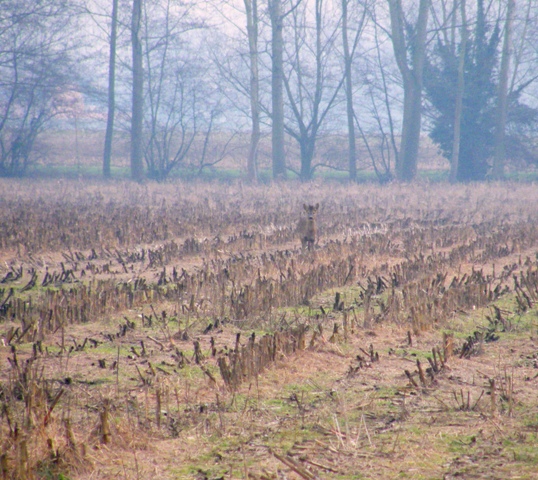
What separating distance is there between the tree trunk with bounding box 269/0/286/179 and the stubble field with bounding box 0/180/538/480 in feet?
73.4

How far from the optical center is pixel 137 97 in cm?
3353

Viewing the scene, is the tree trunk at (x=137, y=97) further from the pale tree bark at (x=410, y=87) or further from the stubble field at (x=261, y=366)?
the stubble field at (x=261, y=366)

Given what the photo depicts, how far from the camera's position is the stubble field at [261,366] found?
3537 millimetres

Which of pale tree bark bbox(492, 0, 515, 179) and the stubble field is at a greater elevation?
pale tree bark bbox(492, 0, 515, 179)

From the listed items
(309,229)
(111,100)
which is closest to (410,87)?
(111,100)

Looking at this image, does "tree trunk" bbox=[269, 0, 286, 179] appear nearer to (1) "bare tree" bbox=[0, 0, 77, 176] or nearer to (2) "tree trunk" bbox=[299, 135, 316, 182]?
(2) "tree trunk" bbox=[299, 135, 316, 182]

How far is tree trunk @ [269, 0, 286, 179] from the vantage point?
32.7 meters

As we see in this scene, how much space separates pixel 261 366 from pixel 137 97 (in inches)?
1199

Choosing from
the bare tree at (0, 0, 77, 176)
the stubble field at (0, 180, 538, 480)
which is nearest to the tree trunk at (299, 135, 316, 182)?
the bare tree at (0, 0, 77, 176)

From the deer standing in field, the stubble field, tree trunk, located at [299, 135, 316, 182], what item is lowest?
the stubble field

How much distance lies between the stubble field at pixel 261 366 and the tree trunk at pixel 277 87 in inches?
881

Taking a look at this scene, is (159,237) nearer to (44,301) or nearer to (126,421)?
(44,301)

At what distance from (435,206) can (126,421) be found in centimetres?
1945

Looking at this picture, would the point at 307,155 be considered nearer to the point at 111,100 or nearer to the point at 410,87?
the point at 410,87
